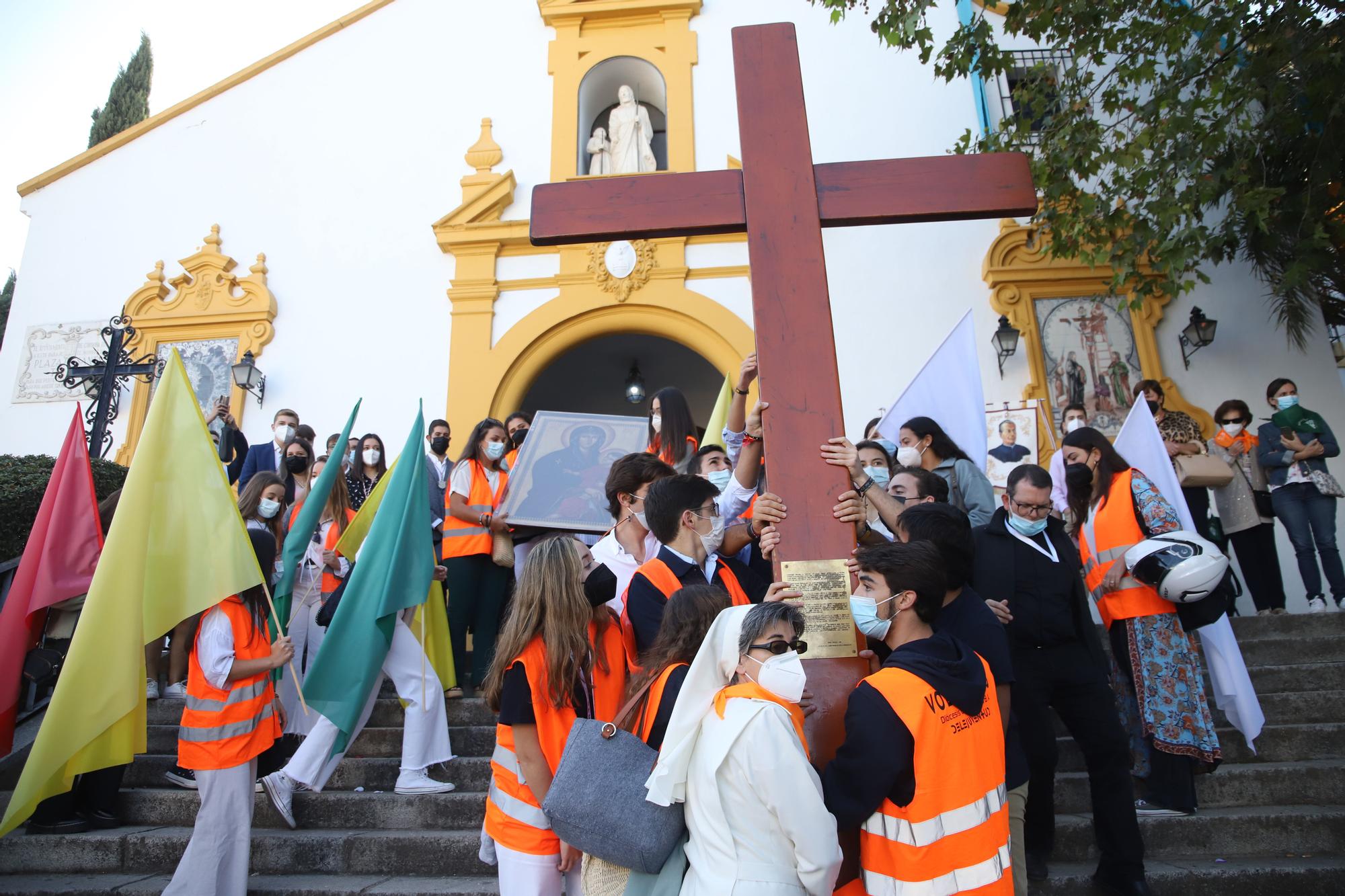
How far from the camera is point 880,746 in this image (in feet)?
6.94

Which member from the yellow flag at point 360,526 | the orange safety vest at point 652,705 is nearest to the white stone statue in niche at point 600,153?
the yellow flag at point 360,526

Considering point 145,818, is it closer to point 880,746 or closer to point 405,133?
point 880,746

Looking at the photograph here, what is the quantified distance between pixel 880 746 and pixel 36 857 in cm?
416

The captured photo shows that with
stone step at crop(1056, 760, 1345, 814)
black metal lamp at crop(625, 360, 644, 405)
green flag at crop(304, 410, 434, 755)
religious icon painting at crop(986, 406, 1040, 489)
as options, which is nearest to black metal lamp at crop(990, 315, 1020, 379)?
religious icon painting at crop(986, 406, 1040, 489)

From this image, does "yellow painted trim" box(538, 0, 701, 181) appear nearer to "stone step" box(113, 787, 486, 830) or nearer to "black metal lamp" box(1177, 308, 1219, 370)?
"black metal lamp" box(1177, 308, 1219, 370)

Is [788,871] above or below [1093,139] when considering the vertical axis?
below

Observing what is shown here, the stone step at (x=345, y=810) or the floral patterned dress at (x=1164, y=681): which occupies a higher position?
the floral patterned dress at (x=1164, y=681)

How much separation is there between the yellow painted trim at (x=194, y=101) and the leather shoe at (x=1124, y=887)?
12.0 m

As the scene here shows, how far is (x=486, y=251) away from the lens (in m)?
9.87

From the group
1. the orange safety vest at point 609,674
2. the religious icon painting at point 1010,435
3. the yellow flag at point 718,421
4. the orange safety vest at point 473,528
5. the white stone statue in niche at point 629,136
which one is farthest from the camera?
the white stone statue in niche at point 629,136

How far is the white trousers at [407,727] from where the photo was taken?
4.27 m

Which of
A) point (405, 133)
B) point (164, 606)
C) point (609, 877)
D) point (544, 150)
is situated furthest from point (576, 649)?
point (405, 133)

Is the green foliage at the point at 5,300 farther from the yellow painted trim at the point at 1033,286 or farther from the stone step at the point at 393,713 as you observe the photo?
the yellow painted trim at the point at 1033,286

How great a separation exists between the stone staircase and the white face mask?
2.08m
